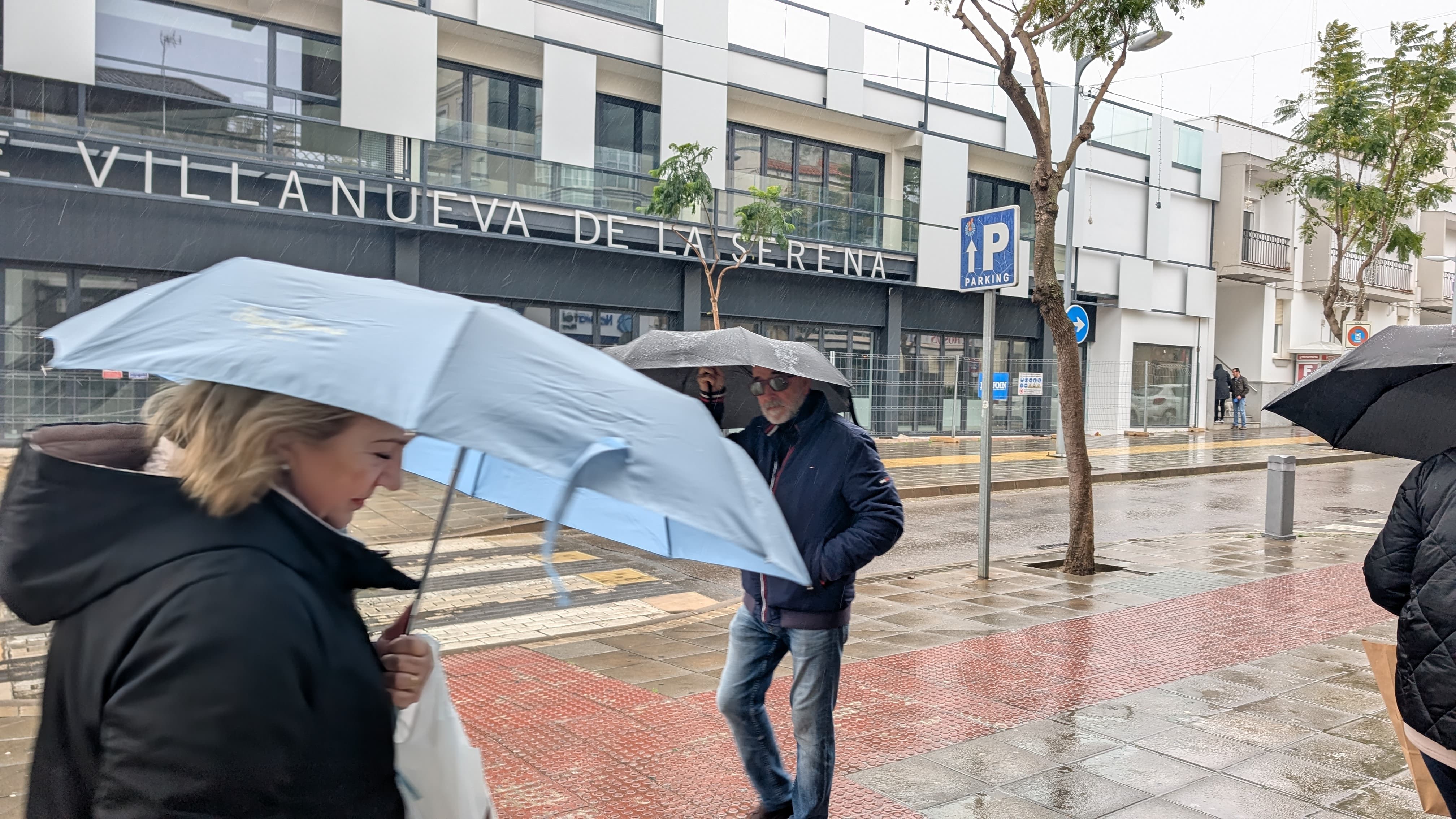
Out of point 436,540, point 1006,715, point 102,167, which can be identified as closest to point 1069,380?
point 1006,715

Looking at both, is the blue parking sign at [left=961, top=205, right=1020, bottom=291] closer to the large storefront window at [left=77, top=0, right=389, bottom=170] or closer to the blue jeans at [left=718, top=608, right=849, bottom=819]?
the blue jeans at [left=718, top=608, right=849, bottom=819]

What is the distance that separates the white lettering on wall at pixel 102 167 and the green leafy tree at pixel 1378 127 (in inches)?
938

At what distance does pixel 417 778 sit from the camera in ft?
5.37

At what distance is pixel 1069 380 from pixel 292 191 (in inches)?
486

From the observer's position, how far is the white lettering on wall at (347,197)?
16.4 metres

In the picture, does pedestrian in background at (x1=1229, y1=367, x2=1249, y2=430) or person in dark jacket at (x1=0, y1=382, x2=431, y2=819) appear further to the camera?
pedestrian in background at (x1=1229, y1=367, x2=1249, y2=430)

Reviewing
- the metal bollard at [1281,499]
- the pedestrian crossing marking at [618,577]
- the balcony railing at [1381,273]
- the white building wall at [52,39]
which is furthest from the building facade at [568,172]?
the balcony railing at [1381,273]

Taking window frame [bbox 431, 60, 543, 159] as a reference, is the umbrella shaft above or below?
below

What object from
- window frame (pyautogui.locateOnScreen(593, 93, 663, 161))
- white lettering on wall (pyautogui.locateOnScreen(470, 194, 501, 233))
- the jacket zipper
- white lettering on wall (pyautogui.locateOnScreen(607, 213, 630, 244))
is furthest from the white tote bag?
window frame (pyautogui.locateOnScreen(593, 93, 663, 161))

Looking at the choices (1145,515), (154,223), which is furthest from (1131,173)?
(154,223)

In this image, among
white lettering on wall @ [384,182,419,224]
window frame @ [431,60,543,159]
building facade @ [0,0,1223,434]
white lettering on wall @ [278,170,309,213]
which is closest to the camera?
building facade @ [0,0,1223,434]

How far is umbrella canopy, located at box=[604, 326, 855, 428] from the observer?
11.2 ft

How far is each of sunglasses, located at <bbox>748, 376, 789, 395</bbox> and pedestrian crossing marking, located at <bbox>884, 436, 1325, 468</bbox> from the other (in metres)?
12.7

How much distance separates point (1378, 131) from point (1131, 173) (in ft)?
23.5
